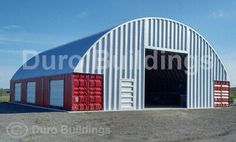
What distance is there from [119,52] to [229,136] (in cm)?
1163

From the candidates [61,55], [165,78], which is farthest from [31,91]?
[165,78]

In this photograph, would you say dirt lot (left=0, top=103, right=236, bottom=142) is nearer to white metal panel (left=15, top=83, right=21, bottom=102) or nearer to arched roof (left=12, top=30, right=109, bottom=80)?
arched roof (left=12, top=30, right=109, bottom=80)

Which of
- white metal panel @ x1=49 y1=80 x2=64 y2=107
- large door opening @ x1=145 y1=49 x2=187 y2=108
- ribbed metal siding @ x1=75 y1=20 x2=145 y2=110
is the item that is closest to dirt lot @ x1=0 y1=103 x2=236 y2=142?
ribbed metal siding @ x1=75 y1=20 x2=145 y2=110

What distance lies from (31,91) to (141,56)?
34.2 feet

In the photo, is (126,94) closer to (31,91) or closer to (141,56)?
(141,56)

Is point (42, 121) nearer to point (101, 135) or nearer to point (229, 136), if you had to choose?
point (101, 135)

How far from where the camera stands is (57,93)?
24.2m

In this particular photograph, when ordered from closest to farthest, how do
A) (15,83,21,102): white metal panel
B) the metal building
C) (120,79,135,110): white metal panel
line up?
the metal building
(120,79,135,110): white metal panel
(15,83,21,102): white metal panel

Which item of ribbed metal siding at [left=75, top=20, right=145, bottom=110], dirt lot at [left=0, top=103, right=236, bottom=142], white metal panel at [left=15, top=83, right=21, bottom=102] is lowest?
dirt lot at [left=0, top=103, right=236, bottom=142]

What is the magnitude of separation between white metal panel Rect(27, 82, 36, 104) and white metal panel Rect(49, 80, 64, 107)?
14.6 ft

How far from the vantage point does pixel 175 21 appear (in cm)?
2706

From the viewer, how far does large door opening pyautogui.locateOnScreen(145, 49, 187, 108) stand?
29.0 metres

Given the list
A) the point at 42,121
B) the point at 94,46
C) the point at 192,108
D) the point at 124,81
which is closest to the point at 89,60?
the point at 94,46

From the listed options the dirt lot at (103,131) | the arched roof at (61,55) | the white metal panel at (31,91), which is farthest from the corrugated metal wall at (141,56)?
the white metal panel at (31,91)
